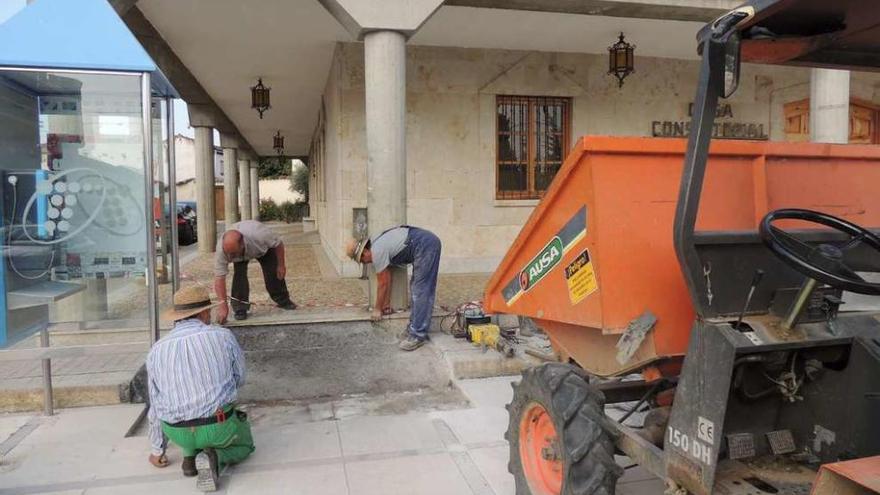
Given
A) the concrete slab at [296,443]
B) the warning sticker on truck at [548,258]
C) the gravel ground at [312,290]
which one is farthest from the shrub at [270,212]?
the warning sticker on truck at [548,258]

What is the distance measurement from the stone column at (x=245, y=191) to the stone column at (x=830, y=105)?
835 inches

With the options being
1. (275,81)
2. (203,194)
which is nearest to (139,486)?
(275,81)

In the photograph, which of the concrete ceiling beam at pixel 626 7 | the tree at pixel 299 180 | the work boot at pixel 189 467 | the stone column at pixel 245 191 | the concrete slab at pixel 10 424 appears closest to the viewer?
the work boot at pixel 189 467

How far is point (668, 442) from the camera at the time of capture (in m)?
2.42

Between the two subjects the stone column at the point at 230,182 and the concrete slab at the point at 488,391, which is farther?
the stone column at the point at 230,182

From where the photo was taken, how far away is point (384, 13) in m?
6.21

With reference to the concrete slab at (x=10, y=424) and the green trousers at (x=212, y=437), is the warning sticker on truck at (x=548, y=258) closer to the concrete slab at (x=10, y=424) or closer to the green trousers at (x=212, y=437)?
the green trousers at (x=212, y=437)

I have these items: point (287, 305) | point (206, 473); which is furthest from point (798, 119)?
point (206, 473)

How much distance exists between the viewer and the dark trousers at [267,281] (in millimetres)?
6602

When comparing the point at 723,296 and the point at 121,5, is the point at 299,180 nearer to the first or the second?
the point at 121,5

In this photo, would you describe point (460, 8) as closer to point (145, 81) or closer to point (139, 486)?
point (145, 81)

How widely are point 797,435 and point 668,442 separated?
60 centimetres

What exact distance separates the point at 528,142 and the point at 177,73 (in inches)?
258

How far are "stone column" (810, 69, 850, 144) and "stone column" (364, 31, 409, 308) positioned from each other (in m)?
5.36
